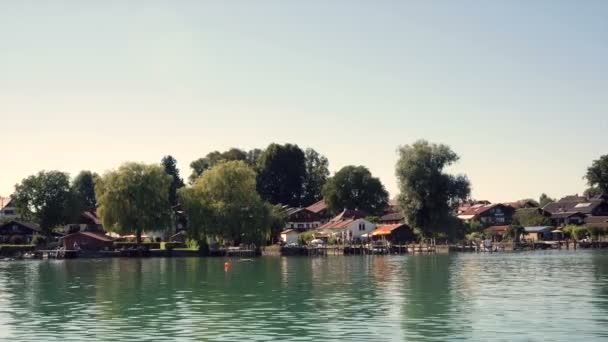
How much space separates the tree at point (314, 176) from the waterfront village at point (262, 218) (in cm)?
89

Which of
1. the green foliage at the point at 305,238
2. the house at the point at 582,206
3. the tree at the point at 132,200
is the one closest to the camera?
the tree at the point at 132,200

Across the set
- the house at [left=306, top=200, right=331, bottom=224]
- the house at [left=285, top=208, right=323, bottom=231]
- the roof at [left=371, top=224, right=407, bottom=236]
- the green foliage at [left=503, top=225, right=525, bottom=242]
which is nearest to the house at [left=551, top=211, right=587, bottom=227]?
the green foliage at [left=503, top=225, right=525, bottom=242]

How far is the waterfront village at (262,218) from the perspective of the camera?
111 metres

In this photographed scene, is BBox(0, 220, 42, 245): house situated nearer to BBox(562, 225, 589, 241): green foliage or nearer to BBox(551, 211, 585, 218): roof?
BBox(562, 225, 589, 241): green foliage

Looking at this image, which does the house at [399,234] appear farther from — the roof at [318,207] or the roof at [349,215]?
the roof at [318,207]

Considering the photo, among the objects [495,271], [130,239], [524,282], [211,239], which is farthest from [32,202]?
[524,282]

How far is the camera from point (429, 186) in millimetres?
→ 115938

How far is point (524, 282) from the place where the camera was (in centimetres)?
5409

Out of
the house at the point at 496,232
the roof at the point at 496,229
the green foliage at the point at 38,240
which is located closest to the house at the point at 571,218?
the roof at the point at 496,229

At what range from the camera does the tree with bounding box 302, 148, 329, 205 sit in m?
184

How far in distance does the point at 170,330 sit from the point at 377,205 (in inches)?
5444

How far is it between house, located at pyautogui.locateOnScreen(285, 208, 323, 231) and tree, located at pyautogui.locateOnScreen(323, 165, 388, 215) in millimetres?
4057

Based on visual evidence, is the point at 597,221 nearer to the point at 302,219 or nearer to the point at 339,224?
the point at 339,224

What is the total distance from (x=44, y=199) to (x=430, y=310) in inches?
4340
